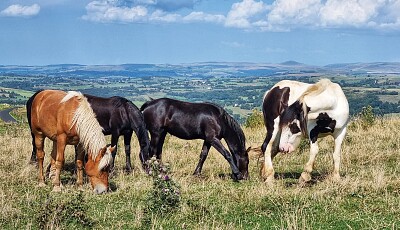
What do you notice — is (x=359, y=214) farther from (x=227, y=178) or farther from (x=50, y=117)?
(x=50, y=117)

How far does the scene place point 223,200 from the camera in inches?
286

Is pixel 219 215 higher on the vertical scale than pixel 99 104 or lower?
lower

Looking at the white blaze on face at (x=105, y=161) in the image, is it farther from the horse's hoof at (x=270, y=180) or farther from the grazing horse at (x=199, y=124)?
the horse's hoof at (x=270, y=180)

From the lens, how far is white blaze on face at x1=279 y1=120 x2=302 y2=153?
832 cm

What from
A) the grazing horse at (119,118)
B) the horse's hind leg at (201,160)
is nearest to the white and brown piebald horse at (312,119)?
the horse's hind leg at (201,160)

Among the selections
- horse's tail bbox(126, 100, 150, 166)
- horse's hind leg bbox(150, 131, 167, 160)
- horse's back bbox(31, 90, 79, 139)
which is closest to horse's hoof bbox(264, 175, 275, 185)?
horse's hind leg bbox(150, 131, 167, 160)

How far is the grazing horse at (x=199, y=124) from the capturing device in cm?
996

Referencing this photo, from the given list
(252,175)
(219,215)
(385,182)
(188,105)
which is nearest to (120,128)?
(188,105)

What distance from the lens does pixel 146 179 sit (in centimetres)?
923

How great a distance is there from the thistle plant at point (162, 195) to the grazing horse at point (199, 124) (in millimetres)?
3084

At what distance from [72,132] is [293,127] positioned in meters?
4.08

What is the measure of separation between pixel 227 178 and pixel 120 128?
2730 millimetres

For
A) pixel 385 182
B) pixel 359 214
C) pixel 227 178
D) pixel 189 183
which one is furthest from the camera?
pixel 227 178

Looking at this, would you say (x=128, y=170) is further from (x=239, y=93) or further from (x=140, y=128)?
(x=239, y=93)
